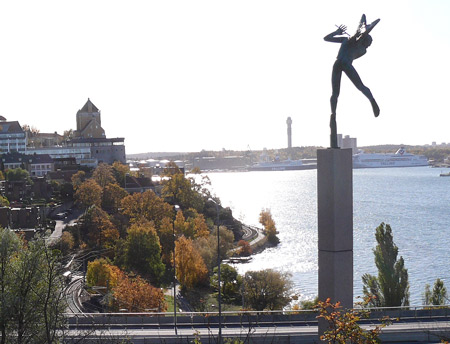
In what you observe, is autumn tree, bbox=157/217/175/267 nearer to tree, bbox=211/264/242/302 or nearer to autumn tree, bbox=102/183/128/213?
tree, bbox=211/264/242/302

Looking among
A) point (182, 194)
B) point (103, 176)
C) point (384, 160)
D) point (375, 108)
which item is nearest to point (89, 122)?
point (103, 176)

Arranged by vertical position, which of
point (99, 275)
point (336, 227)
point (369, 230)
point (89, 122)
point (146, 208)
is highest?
point (89, 122)

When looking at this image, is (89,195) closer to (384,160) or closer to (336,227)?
(336,227)

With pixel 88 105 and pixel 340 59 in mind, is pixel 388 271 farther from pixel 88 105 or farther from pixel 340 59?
pixel 88 105

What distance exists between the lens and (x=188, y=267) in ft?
88.4

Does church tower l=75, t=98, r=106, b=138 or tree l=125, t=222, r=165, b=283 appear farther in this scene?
church tower l=75, t=98, r=106, b=138

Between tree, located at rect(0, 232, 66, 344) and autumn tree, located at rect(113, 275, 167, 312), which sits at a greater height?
tree, located at rect(0, 232, 66, 344)

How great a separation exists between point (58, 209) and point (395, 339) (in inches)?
1167

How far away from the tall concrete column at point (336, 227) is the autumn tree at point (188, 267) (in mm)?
19803

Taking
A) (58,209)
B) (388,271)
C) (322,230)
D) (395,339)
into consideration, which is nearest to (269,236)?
(58,209)

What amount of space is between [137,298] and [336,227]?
554 inches

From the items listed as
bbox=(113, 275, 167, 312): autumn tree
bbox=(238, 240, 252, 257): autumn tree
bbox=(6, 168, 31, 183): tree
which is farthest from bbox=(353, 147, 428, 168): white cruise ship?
bbox=(113, 275, 167, 312): autumn tree

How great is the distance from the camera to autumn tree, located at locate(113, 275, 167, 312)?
65.3 ft

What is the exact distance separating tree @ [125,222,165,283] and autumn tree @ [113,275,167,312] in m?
5.62
